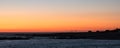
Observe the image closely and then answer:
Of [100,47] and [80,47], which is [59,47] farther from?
[100,47]

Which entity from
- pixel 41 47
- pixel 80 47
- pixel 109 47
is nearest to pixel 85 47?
pixel 80 47

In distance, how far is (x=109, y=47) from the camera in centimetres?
4166

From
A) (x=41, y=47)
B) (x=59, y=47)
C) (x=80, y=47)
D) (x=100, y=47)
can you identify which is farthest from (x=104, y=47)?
(x=41, y=47)

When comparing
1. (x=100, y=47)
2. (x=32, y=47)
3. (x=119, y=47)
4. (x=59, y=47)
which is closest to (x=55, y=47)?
(x=59, y=47)

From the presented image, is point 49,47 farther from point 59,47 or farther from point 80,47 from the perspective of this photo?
point 80,47

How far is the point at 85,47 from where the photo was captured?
42312 millimetres

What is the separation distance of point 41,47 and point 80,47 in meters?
5.77

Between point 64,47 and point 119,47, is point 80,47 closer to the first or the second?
point 64,47

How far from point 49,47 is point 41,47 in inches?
50.9

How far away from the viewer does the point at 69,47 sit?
42.9 m

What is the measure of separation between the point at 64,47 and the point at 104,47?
19.5 ft

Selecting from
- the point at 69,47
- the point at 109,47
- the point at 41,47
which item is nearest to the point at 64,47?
the point at 69,47

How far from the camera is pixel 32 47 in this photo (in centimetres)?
4253

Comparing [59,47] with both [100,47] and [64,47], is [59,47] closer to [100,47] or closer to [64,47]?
[64,47]
